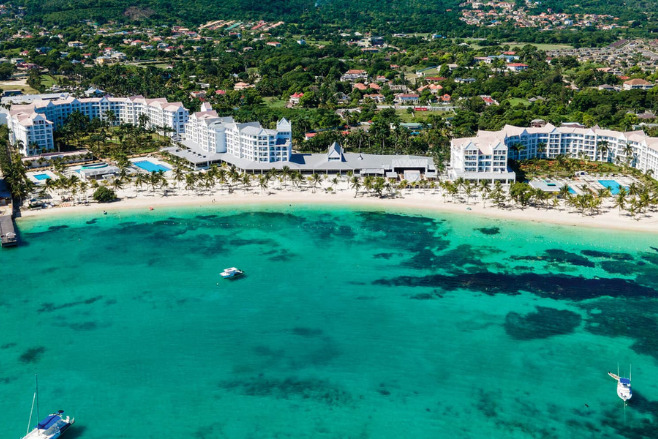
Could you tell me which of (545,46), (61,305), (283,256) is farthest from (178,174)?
(545,46)

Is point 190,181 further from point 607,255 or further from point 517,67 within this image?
point 517,67

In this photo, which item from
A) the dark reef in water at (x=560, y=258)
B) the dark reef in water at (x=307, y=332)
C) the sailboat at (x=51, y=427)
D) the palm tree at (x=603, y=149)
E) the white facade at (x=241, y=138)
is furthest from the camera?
the palm tree at (x=603, y=149)

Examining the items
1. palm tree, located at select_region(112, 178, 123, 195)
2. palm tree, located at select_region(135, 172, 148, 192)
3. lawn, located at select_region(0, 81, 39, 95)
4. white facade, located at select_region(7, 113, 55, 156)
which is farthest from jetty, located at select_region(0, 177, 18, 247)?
lawn, located at select_region(0, 81, 39, 95)

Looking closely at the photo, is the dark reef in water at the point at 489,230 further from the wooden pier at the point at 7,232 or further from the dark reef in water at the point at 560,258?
the wooden pier at the point at 7,232

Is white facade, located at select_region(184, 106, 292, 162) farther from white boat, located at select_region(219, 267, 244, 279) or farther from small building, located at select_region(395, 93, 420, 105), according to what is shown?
small building, located at select_region(395, 93, 420, 105)

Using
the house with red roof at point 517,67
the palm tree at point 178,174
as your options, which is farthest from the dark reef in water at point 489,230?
the house with red roof at point 517,67

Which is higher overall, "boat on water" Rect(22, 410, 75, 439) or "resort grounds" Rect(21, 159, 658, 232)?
"resort grounds" Rect(21, 159, 658, 232)
